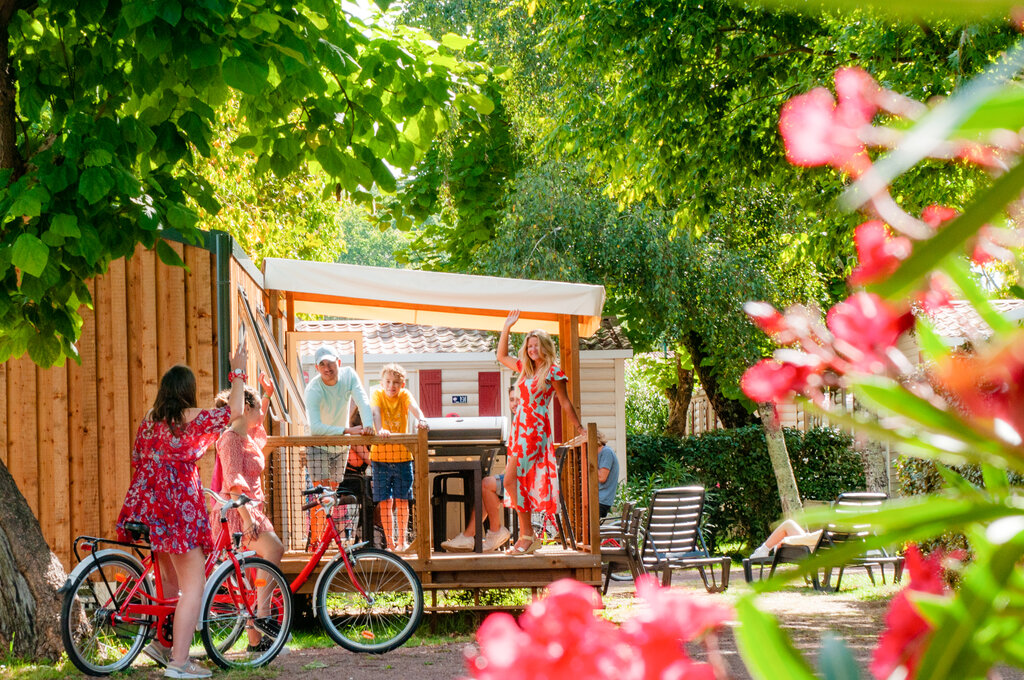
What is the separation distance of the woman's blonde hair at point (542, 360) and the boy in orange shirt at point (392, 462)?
909 millimetres

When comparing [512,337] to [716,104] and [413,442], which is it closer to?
[716,104]

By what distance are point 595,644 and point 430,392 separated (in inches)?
773

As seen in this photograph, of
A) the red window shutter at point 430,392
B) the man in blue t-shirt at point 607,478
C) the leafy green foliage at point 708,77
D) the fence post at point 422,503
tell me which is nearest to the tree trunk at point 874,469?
the red window shutter at point 430,392

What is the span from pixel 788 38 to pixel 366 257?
274ft

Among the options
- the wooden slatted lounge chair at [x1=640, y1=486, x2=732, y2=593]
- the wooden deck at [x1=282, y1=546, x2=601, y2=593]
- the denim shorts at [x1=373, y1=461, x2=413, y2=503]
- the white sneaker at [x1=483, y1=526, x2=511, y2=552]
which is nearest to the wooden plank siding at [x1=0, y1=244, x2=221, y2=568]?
the denim shorts at [x1=373, y1=461, x2=413, y2=503]

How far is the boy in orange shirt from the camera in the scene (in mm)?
8930

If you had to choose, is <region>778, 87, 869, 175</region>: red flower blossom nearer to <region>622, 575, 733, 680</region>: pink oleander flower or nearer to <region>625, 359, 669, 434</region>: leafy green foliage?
<region>622, 575, 733, 680</region>: pink oleander flower

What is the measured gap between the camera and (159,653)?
6.68m

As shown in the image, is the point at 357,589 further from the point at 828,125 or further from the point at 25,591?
the point at 828,125

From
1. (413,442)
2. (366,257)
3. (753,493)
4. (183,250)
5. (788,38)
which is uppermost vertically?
(366,257)

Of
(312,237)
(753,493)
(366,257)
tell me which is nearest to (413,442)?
(753,493)

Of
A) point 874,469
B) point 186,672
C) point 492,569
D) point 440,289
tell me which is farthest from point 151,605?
point 874,469

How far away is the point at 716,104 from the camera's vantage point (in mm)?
10430

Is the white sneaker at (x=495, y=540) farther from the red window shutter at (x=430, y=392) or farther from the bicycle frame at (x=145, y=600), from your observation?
the red window shutter at (x=430, y=392)
